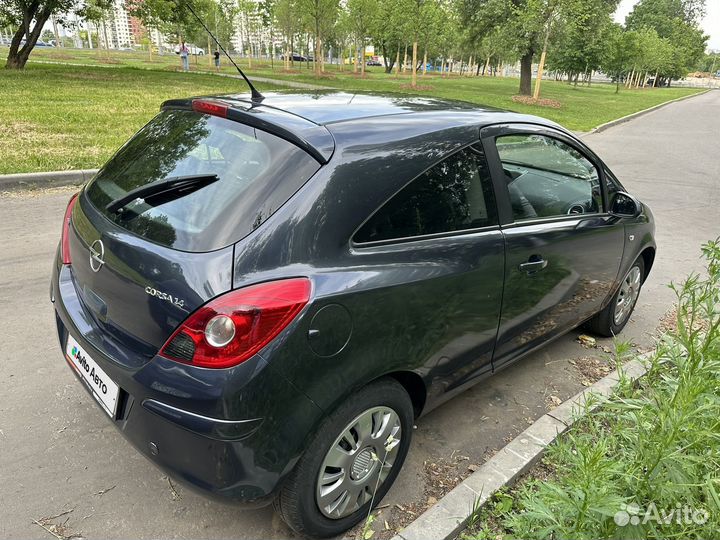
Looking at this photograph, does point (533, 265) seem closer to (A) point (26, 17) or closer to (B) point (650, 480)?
(B) point (650, 480)

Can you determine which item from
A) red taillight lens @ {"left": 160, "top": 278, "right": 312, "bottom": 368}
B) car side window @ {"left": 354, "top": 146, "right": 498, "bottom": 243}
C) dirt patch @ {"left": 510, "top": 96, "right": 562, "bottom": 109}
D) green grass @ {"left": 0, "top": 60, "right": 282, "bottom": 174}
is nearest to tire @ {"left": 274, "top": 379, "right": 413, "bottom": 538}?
red taillight lens @ {"left": 160, "top": 278, "right": 312, "bottom": 368}

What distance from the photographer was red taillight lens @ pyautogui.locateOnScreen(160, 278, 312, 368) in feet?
5.81

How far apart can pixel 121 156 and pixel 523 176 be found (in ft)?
7.48

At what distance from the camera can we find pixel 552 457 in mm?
2662

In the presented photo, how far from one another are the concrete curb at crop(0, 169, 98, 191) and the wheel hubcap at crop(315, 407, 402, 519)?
21.0ft

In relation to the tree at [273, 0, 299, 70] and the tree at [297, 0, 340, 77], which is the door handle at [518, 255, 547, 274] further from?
the tree at [273, 0, 299, 70]

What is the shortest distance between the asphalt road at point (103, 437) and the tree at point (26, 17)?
20749 mm

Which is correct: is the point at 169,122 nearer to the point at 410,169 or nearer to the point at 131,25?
the point at 410,169

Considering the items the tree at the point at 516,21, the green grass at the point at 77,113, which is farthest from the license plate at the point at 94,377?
the tree at the point at 516,21

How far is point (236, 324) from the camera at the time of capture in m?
1.77

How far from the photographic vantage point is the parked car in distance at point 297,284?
5.95 ft

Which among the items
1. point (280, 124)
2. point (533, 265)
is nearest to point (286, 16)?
point (533, 265)

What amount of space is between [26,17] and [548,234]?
82.4 feet

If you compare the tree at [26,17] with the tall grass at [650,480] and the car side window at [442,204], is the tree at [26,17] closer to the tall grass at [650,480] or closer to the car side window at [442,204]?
the car side window at [442,204]
